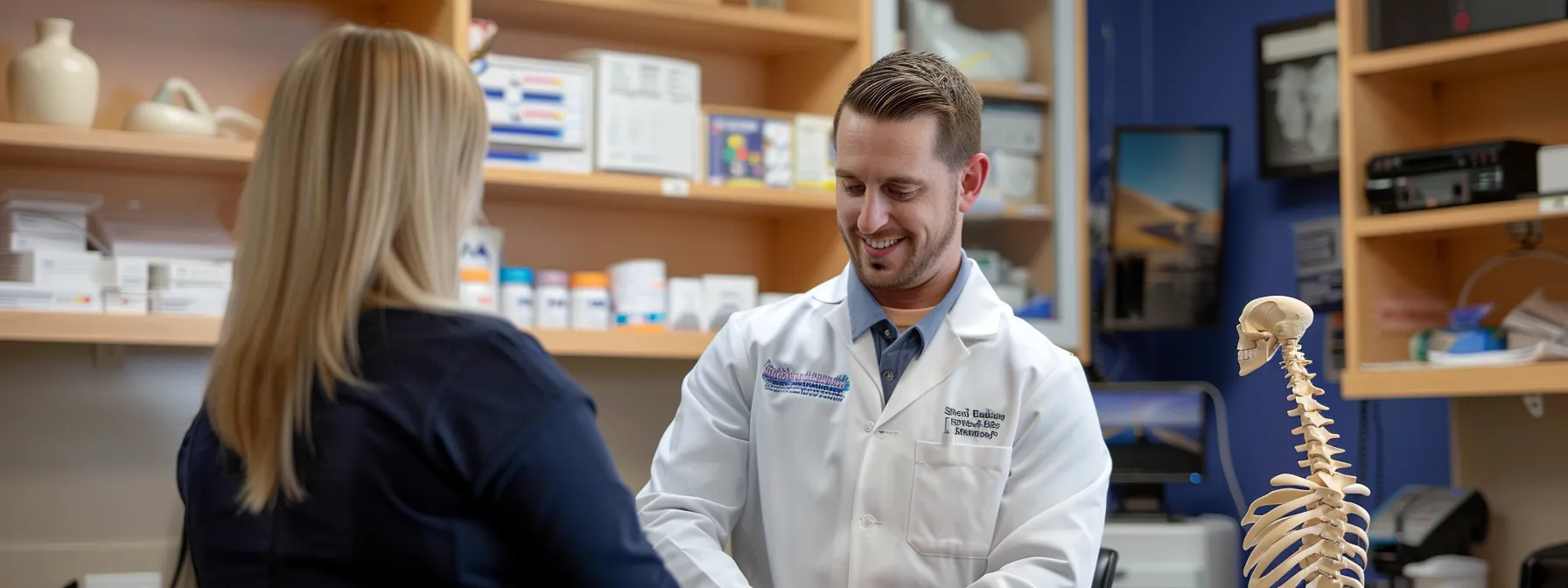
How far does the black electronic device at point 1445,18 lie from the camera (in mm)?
3145

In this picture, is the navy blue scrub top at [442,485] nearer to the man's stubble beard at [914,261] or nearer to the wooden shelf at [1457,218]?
the man's stubble beard at [914,261]

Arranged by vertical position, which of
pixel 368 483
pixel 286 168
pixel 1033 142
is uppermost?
pixel 1033 142

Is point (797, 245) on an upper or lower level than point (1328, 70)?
lower

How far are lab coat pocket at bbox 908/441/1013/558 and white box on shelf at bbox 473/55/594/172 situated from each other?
1.68m

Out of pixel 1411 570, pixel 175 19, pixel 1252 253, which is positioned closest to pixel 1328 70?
pixel 1252 253

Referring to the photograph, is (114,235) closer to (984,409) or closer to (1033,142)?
(984,409)

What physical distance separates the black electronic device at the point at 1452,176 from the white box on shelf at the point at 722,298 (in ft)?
4.86

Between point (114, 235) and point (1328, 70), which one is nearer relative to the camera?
point (114, 235)

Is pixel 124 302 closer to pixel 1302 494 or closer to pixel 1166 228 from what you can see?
pixel 1302 494

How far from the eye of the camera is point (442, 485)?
1.13m

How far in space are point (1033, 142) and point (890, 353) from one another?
7.07 feet

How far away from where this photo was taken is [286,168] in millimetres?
1172

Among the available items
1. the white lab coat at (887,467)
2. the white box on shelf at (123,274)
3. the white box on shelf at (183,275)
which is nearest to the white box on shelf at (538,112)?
the white box on shelf at (183,275)

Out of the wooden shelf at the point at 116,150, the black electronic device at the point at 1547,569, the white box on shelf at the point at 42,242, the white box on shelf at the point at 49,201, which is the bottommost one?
the black electronic device at the point at 1547,569
